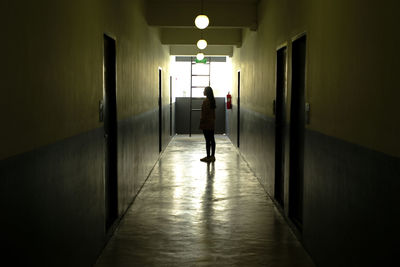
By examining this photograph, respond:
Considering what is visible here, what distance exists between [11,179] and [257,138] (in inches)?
255

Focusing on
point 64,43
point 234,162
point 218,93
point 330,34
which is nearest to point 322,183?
point 330,34

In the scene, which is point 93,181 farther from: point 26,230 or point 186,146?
point 186,146

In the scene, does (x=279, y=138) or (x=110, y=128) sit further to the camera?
(x=279, y=138)

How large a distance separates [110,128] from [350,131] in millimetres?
2841

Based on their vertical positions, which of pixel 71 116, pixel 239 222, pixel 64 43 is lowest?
pixel 239 222

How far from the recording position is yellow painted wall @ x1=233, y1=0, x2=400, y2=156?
95.0 inches

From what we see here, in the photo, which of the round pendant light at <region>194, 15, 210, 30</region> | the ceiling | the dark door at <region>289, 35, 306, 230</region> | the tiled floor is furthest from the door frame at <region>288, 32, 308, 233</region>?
the ceiling

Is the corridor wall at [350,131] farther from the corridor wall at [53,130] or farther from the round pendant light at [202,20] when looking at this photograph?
the round pendant light at [202,20]

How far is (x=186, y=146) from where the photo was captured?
43.4 feet

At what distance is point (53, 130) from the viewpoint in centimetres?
281

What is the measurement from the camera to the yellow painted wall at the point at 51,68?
2160 mm

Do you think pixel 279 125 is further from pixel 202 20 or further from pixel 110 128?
pixel 110 128

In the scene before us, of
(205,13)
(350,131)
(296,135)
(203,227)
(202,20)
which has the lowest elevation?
(203,227)

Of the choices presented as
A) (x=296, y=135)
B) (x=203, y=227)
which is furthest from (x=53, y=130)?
(x=296, y=135)
